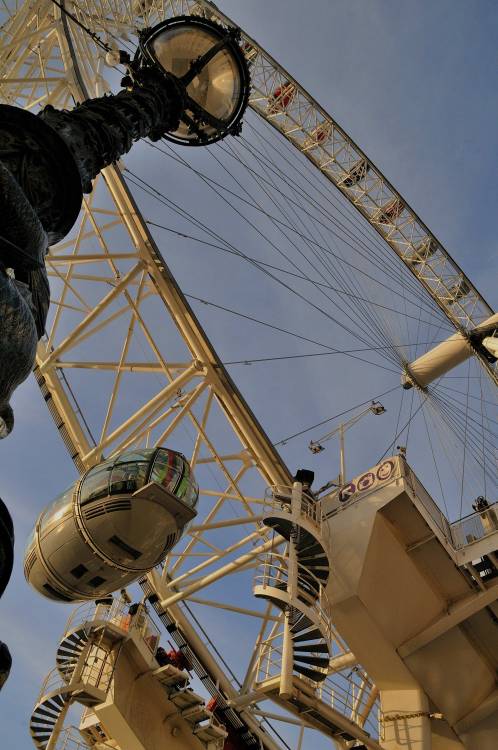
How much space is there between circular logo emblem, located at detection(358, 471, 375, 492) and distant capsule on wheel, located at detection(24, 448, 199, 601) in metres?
8.19

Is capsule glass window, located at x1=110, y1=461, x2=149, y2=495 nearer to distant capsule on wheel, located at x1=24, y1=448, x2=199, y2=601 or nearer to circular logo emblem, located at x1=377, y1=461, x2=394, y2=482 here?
distant capsule on wheel, located at x1=24, y1=448, x2=199, y2=601

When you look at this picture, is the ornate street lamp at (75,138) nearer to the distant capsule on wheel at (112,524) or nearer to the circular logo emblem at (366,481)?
the distant capsule on wheel at (112,524)

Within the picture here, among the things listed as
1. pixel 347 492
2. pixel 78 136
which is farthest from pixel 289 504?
pixel 78 136

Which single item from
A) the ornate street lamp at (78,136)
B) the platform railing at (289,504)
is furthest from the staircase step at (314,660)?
the ornate street lamp at (78,136)

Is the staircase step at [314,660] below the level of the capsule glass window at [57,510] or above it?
below

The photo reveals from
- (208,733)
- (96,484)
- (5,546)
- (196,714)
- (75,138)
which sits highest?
(75,138)

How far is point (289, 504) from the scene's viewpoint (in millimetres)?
16906

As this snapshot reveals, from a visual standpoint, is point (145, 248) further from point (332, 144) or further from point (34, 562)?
point (332, 144)

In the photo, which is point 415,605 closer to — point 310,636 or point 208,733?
point 310,636

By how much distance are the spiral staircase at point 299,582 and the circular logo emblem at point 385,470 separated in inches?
83.8

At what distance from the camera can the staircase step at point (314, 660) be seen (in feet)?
47.6

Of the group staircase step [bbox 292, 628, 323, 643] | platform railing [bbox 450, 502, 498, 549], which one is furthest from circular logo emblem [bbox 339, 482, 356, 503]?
staircase step [bbox 292, 628, 323, 643]

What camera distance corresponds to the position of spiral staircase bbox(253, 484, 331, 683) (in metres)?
13.6

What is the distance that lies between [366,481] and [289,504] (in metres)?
2.55
